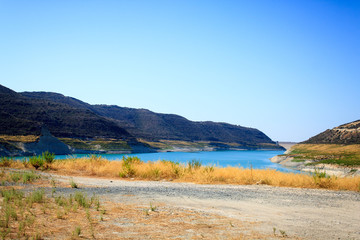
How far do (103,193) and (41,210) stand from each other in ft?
11.8

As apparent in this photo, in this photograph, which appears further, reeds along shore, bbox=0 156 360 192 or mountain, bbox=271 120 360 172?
mountain, bbox=271 120 360 172

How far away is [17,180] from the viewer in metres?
12.7

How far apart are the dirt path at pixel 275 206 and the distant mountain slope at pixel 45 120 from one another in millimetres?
78683

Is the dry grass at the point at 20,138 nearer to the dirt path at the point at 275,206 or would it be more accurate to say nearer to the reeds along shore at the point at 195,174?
the reeds along shore at the point at 195,174

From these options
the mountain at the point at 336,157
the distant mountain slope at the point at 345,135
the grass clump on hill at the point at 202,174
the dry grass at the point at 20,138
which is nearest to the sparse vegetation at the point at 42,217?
the grass clump on hill at the point at 202,174

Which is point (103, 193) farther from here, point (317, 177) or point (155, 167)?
point (317, 177)

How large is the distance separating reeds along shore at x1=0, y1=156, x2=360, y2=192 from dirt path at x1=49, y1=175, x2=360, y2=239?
89.7 inches

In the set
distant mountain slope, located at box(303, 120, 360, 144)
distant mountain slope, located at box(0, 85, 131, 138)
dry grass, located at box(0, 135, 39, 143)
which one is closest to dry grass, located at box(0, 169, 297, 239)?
distant mountain slope, located at box(303, 120, 360, 144)

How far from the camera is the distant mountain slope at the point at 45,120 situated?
8200 cm

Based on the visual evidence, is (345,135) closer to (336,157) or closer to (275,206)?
(336,157)

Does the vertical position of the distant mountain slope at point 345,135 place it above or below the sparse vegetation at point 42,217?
above

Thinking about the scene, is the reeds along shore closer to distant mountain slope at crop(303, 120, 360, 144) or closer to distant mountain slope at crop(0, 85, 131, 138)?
distant mountain slope at crop(303, 120, 360, 144)

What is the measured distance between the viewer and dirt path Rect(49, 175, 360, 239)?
6.71 meters

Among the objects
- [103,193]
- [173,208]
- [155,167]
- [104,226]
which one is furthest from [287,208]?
[155,167]
